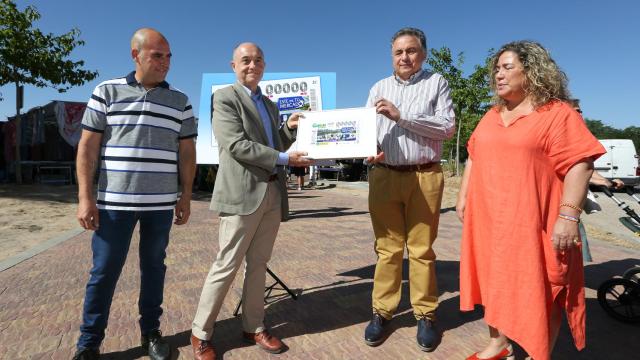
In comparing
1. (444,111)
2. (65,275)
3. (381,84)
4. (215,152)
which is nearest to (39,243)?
(65,275)

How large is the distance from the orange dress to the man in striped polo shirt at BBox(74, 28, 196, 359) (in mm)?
2025

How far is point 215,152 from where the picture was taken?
13.5ft

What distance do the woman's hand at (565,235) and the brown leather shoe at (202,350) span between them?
215cm

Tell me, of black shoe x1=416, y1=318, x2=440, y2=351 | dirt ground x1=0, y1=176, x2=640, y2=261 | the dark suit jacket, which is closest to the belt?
the dark suit jacket

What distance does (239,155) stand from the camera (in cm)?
237

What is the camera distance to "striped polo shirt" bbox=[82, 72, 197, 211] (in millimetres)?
2299

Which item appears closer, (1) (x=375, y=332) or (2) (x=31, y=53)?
(1) (x=375, y=332)

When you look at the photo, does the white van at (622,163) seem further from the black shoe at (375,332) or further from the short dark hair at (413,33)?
the black shoe at (375,332)

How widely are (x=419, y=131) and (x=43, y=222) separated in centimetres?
834

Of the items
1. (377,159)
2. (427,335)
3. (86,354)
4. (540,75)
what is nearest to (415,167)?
(377,159)

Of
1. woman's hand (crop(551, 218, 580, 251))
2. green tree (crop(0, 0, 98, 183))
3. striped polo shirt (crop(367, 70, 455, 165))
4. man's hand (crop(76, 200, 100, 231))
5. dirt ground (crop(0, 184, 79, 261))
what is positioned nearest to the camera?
woman's hand (crop(551, 218, 580, 251))

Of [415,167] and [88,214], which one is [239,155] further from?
[415,167]

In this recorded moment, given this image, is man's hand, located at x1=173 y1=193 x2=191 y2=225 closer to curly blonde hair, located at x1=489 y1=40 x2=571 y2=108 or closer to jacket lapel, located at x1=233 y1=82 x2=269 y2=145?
jacket lapel, located at x1=233 y1=82 x2=269 y2=145

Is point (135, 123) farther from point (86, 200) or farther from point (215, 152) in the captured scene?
point (215, 152)
